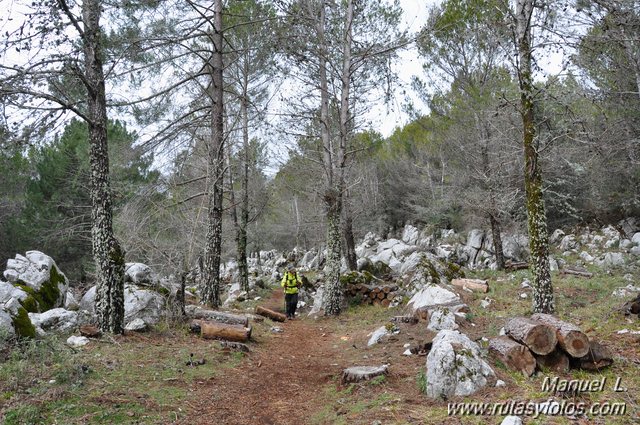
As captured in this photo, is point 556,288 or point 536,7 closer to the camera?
point 536,7

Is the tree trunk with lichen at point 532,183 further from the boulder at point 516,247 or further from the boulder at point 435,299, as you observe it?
the boulder at point 516,247

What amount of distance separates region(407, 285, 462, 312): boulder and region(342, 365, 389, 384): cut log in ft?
12.9

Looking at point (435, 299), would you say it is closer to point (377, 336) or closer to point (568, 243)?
point (377, 336)

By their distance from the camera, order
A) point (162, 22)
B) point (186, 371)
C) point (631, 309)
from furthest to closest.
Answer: point (162, 22), point (631, 309), point (186, 371)

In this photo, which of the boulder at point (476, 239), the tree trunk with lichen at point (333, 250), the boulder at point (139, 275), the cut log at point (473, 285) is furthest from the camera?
the boulder at point (476, 239)

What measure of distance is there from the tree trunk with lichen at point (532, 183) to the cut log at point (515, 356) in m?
3.06

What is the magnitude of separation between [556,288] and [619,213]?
43.0 feet

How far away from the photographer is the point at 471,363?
4.40 metres

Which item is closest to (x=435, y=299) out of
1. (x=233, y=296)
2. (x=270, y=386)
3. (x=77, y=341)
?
(x=270, y=386)

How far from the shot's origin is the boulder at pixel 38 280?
26.3 feet

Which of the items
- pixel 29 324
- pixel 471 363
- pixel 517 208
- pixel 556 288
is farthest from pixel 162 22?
pixel 517 208

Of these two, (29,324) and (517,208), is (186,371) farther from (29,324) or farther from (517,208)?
(517,208)

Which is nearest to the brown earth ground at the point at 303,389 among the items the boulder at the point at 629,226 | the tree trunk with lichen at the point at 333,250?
the tree trunk with lichen at the point at 333,250

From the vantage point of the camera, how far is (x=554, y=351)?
4.62m
